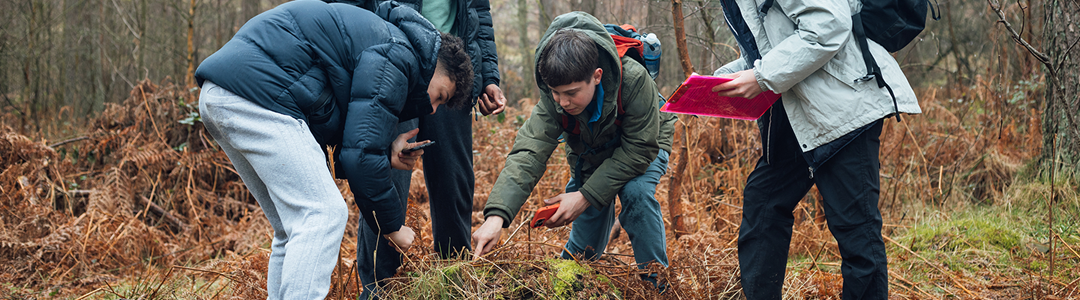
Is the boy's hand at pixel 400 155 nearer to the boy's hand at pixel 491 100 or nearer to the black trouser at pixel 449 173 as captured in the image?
the black trouser at pixel 449 173

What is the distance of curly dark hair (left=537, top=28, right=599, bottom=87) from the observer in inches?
93.6

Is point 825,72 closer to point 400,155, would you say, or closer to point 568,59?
point 568,59

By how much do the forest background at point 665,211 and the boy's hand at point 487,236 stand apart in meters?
0.06

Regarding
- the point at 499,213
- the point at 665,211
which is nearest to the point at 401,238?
the point at 499,213

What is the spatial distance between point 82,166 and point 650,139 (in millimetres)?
5099

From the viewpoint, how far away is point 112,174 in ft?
16.0

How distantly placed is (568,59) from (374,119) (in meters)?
0.86

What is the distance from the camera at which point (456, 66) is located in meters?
2.21

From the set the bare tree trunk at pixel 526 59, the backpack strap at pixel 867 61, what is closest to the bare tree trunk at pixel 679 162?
the backpack strap at pixel 867 61

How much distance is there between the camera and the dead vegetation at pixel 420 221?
8.31 ft

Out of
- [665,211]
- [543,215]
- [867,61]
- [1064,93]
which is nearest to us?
[867,61]

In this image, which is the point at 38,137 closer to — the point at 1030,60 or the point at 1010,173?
the point at 1010,173

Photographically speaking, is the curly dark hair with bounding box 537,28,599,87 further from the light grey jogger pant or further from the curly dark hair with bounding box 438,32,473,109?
the light grey jogger pant

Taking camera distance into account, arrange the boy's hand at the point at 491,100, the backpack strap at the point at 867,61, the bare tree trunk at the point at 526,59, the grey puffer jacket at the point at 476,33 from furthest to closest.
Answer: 1. the bare tree trunk at the point at 526,59
2. the boy's hand at the point at 491,100
3. the grey puffer jacket at the point at 476,33
4. the backpack strap at the point at 867,61
